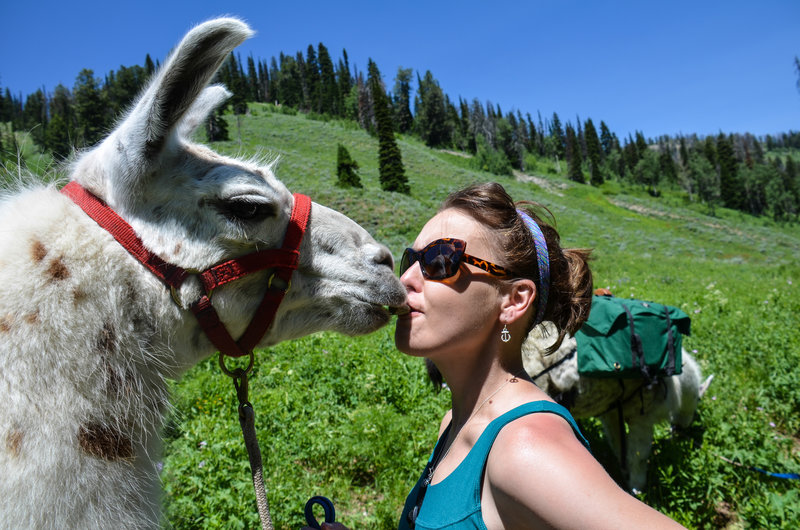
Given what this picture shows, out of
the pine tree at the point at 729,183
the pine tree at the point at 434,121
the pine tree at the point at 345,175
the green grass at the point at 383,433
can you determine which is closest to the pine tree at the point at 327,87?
the pine tree at the point at 434,121

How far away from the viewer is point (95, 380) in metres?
1.41

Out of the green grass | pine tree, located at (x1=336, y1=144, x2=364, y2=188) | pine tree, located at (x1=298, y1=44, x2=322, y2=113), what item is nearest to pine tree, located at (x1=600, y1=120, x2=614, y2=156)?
pine tree, located at (x1=298, y1=44, x2=322, y2=113)

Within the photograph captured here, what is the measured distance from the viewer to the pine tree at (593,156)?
8431cm

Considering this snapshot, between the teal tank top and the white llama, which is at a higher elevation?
the teal tank top

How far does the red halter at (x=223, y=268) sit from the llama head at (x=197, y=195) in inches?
0.9

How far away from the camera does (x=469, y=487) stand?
1438 mm

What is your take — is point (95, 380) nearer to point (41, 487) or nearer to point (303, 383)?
point (41, 487)

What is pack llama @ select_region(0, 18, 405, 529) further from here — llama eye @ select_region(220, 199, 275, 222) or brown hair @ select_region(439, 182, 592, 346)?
brown hair @ select_region(439, 182, 592, 346)

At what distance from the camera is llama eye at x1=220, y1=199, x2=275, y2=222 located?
160 centimetres

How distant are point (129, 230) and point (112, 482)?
76 cm

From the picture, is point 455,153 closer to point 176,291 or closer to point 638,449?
point 638,449

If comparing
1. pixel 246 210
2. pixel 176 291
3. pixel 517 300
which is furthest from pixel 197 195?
pixel 517 300

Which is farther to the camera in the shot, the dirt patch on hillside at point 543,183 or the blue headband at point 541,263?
the dirt patch on hillside at point 543,183

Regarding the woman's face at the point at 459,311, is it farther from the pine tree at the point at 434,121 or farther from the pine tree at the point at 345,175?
the pine tree at the point at 434,121
